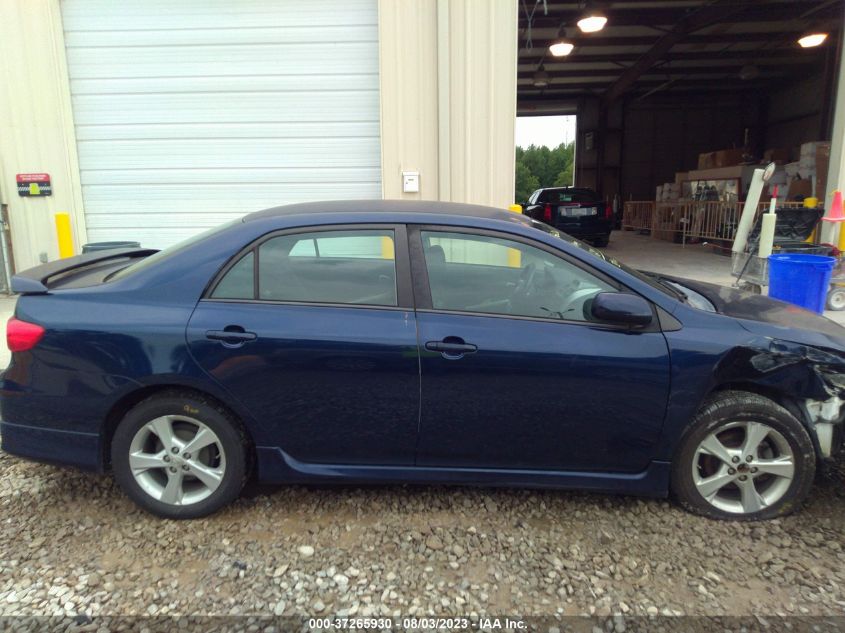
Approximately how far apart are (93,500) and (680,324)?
9.96ft

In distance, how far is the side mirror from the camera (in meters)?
2.68

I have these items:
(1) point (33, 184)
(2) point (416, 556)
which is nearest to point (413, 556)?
(2) point (416, 556)

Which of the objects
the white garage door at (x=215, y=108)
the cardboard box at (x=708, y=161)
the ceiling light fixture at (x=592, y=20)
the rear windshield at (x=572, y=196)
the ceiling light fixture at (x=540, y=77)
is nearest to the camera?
the white garage door at (x=215, y=108)

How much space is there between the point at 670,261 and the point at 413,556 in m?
11.0

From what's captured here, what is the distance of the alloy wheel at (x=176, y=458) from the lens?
9.23 feet

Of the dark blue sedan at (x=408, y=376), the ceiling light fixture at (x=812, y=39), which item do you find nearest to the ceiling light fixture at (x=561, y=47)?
the ceiling light fixture at (x=812, y=39)

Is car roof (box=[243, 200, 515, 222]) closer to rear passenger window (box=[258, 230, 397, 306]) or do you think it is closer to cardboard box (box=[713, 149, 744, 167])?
rear passenger window (box=[258, 230, 397, 306])

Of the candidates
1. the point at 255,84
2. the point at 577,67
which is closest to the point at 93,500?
the point at 255,84

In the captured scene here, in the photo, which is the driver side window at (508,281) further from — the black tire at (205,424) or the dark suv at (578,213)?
the dark suv at (578,213)

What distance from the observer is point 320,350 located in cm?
273

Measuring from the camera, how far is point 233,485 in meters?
2.85

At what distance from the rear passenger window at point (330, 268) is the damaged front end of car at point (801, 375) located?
163 centimetres

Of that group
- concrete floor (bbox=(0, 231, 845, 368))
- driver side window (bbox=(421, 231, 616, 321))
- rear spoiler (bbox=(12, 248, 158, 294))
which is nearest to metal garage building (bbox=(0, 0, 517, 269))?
concrete floor (bbox=(0, 231, 845, 368))

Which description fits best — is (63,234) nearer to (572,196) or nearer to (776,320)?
(776,320)
